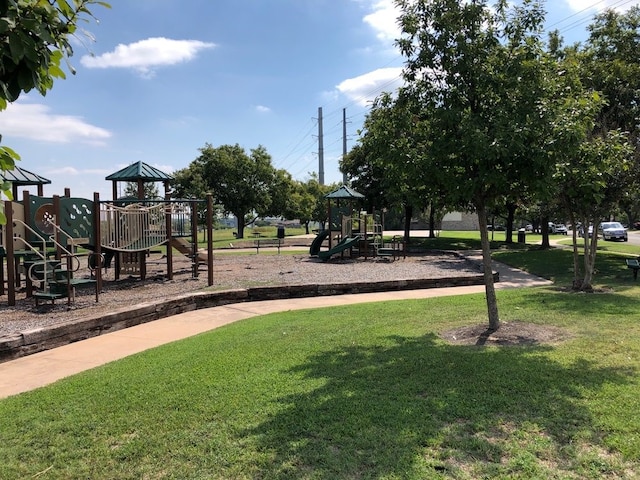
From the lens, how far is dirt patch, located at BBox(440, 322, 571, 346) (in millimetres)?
6289

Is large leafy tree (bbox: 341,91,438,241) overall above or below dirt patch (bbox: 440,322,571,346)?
above

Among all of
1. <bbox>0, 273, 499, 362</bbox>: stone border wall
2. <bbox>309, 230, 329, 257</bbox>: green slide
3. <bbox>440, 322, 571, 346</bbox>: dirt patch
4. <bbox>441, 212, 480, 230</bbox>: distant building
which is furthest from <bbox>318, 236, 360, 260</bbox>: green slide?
<bbox>441, 212, 480, 230</bbox>: distant building

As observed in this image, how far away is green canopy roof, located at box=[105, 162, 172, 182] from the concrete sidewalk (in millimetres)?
6814

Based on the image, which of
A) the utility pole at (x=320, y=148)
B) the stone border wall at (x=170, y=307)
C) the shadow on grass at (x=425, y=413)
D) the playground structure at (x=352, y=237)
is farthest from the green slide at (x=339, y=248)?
the utility pole at (x=320, y=148)

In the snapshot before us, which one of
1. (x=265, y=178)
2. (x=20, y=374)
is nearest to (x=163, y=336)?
(x=20, y=374)

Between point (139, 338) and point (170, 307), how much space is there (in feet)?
6.08

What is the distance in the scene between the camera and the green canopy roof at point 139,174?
15009 millimetres

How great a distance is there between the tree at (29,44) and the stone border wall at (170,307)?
552 cm

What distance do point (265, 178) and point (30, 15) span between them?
43893 millimetres

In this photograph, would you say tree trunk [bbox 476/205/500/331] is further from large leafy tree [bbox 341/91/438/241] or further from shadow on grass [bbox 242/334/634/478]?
shadow on grass [bbox 242/334/634/478]

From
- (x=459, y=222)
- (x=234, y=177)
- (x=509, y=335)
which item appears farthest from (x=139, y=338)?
(x=459, y=222)

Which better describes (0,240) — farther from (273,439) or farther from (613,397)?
(613,397)

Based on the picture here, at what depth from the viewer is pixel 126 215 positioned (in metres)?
12.8

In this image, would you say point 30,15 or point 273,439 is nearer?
point 30,15
